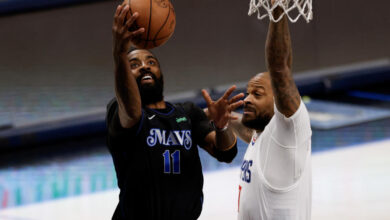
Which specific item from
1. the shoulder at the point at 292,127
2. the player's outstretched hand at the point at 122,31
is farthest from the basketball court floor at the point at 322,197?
the player's outstretched hand at the point at 122,31

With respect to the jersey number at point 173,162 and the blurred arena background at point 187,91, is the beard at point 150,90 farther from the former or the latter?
the blurred arena background at point 187,91

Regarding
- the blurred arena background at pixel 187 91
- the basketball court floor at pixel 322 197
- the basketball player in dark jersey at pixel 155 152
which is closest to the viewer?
the basketball player in dark jersey at pixel 155 152

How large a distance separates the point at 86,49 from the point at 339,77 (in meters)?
4.16

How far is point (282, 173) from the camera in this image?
357 cm

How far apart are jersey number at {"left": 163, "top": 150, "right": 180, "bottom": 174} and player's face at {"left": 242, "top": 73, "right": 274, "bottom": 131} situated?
465mm

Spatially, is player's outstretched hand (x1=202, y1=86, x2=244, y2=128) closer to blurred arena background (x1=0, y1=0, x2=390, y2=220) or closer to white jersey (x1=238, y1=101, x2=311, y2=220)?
white jersey (x1=238, y1=101, x2=311, y2=220)

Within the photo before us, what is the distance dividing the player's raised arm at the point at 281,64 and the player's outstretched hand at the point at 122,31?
0.69 m

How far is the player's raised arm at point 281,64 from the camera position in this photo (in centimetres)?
319

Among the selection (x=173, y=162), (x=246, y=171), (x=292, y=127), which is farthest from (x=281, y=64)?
(x=173, y=162)

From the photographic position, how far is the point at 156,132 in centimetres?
395

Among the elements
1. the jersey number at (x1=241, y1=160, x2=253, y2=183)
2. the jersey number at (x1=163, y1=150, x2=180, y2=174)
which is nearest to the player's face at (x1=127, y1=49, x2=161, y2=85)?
the jersey number at (x1=163, y1=150, x2=180, y2=174)

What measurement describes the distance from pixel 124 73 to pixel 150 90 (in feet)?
1.64

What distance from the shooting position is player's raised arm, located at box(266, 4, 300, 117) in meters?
3.19

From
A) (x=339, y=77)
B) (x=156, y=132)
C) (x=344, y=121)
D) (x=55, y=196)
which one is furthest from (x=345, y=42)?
(x=156, y=132)
